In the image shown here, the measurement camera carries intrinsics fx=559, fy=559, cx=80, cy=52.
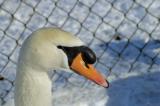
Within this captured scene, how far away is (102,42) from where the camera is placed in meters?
4.94

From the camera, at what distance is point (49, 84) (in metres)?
2.46

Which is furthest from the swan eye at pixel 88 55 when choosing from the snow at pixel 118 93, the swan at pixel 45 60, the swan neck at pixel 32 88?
the snow at pixel 118 93

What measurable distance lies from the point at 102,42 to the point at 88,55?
2.54 meters

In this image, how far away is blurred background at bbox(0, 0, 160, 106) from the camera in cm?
439

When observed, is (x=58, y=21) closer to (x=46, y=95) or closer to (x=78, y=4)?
(x=78, y=4)

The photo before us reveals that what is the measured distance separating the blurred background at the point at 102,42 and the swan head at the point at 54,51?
1881 millimetres

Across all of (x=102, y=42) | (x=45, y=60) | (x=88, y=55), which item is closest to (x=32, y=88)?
(x=45, y=60)

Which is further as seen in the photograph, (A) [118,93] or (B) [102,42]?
(B) [102,42]

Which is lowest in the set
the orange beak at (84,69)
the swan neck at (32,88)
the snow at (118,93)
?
the snow at (118,93)

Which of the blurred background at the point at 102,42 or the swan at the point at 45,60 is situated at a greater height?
the swan at the point at 45,60

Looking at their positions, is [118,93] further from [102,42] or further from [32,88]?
[32,88]

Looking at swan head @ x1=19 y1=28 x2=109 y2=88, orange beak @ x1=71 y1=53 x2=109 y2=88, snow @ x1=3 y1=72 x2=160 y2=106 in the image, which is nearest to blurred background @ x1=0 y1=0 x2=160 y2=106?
snow @ x1=3 y1=72 x2=160 y2=106

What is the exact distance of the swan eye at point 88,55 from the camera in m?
2.38

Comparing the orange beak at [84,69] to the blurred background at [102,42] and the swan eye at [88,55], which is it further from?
the blurred background at [102,42]
